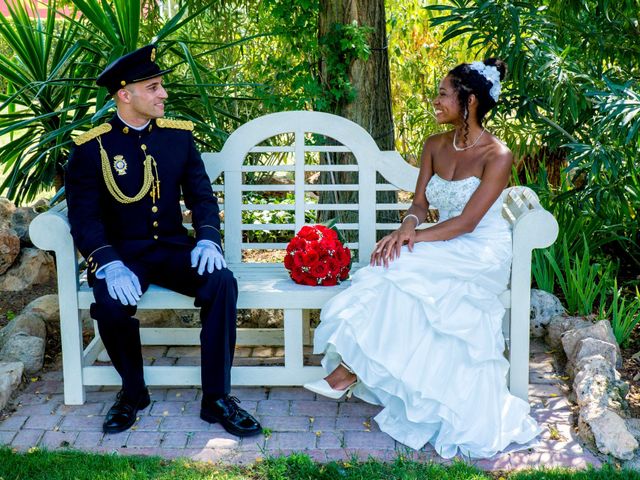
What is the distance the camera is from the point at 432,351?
345 centimetres

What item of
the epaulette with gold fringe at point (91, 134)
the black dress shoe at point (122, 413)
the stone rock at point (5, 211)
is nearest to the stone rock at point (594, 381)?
the black dress shoe at point (122, 413)

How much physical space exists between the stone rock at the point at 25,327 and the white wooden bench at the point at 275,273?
42 centimetres

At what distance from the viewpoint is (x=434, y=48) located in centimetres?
607

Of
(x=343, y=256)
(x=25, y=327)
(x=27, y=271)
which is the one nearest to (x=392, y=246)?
(x=343, y=256)

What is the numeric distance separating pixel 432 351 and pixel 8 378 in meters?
1.94

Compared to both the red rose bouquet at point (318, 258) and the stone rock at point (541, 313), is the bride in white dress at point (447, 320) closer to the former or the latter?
the red rose bouquet at point (318, 258)

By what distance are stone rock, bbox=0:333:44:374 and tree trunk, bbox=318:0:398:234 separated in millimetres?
1849

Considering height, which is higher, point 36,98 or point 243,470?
point 36,98

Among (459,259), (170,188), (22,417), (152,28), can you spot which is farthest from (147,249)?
(152,28)

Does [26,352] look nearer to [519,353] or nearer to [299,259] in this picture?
[299,259]

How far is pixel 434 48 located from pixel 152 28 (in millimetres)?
2025

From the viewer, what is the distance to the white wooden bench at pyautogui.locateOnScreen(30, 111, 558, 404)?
12.1 ft

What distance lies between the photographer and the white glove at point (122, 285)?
3461mm

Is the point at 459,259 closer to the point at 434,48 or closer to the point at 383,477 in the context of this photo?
the point at 383,477
